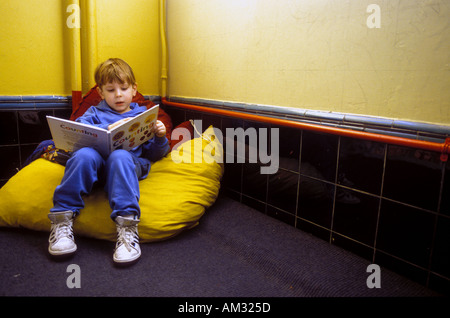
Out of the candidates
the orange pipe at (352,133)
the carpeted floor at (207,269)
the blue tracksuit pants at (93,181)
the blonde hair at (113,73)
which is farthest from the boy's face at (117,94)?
the carpeted floor at (207,269)

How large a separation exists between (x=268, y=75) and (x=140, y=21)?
1082mm

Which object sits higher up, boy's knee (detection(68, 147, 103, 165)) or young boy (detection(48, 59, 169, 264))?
boy's knee (detection(68, 147, 103, 165))

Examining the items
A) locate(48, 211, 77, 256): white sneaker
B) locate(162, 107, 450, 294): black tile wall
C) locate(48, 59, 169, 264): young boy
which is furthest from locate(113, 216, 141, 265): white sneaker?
locate(162, 107, 450, 294): black tile wall

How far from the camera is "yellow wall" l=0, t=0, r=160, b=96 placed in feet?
6.10

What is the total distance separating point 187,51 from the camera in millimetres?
2186

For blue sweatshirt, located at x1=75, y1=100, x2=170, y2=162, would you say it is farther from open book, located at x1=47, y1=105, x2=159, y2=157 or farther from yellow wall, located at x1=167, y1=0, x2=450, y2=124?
yellow wall, located at x1=167, y1=0, x2=450, y2=124

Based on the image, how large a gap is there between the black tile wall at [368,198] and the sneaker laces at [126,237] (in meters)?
0.74

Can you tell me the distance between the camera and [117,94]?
1573 mm

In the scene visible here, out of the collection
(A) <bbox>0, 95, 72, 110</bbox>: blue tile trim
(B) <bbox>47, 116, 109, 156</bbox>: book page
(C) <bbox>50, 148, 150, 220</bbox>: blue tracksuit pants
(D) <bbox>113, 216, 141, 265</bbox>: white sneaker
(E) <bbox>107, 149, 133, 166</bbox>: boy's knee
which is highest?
(A) <bbox>0, 95, 72, 110</bbox>: blue tile trim

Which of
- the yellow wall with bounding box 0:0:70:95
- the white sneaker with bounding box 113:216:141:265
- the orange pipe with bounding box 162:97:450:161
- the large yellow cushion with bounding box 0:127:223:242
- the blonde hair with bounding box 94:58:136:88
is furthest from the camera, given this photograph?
the yellow wall with bounding box 0:0:70:95

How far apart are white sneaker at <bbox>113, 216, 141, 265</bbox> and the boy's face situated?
0.57 m

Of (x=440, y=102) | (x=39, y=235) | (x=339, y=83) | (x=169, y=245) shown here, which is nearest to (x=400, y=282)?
(x=440, y=102)

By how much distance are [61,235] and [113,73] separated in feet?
2.40
